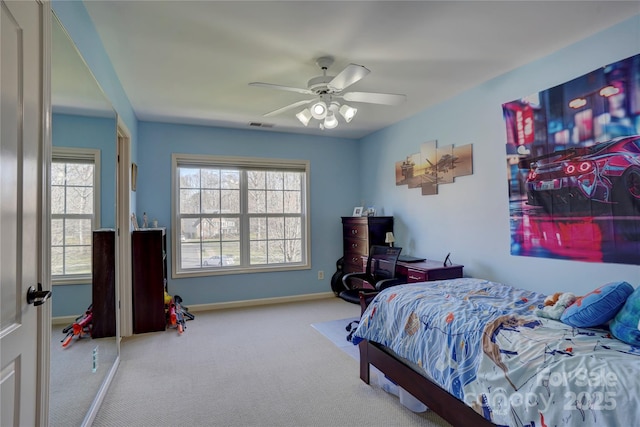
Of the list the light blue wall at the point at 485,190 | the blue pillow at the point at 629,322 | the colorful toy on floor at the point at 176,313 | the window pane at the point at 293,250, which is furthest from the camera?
the window pane at the point at 293,250

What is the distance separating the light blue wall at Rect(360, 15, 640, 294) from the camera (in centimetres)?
237

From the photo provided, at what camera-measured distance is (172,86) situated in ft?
10.5

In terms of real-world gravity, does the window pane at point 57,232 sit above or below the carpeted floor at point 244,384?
above

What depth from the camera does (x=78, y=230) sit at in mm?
1830

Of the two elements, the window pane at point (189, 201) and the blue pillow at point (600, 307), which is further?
the window pane at point (189, 201)

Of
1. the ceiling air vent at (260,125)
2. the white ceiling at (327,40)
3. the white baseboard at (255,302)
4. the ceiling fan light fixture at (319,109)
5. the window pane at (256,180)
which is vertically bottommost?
the white baseboard at (255,302)

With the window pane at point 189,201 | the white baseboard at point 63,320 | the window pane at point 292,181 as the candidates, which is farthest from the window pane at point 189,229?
A: the white baseboard at point 63,320

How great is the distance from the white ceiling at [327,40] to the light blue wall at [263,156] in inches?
40.6

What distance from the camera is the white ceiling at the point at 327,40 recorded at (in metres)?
2.05

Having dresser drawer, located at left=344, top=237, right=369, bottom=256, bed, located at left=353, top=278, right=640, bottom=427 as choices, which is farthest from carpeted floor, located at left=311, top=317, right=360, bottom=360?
dresser drawer, located at left=344, top=237, right=369, bottom=256

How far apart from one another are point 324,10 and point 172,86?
1.87 m

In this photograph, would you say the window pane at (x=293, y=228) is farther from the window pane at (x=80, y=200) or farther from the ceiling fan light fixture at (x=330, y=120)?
the window pane at (x=80, y=200)

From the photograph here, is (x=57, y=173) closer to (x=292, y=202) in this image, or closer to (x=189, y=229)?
(x=189, y=229)

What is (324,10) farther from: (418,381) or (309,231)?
(309,231)
